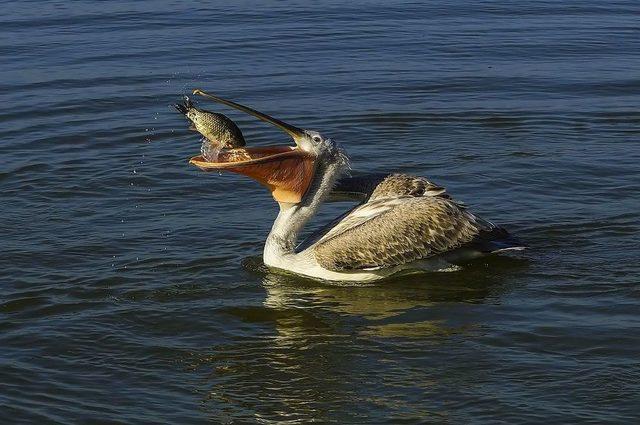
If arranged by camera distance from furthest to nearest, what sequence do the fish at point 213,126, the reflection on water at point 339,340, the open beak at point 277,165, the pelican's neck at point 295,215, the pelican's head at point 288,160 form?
the pelican's neck at point 295,215
the pelican's head at point 288,160
the open beak at point 277,165
the fish at point 213,126
the reflection on water at point 339,340

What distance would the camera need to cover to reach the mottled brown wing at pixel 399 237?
9.34 metres

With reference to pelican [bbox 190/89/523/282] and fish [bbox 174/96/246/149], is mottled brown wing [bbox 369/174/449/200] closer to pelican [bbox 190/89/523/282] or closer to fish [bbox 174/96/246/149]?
pelican [bbox 190/89/523/282]

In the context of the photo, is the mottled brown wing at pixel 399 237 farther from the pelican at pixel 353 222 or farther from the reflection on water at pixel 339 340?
the reflection on water at pixel 339 340

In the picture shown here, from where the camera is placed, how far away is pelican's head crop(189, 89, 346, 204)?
9312 mm

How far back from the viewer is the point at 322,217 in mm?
10914

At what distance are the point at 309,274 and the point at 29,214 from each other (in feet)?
8.06

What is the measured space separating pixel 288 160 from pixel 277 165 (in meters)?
0.09

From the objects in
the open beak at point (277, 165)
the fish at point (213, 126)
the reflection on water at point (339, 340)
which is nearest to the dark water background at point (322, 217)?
the reflection on water at point (339, 340)

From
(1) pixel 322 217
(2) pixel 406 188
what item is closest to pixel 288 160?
(2) pixel 406 188

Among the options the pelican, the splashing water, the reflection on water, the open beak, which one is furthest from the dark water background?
the splashing water

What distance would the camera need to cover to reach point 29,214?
34.7 ft

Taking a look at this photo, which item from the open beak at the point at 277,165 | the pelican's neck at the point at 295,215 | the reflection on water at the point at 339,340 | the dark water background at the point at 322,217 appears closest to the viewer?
the reflection on water at the point at 339,340

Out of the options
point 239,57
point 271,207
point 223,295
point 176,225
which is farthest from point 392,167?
point 239,57

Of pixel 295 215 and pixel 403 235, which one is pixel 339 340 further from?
pixel 295 215
